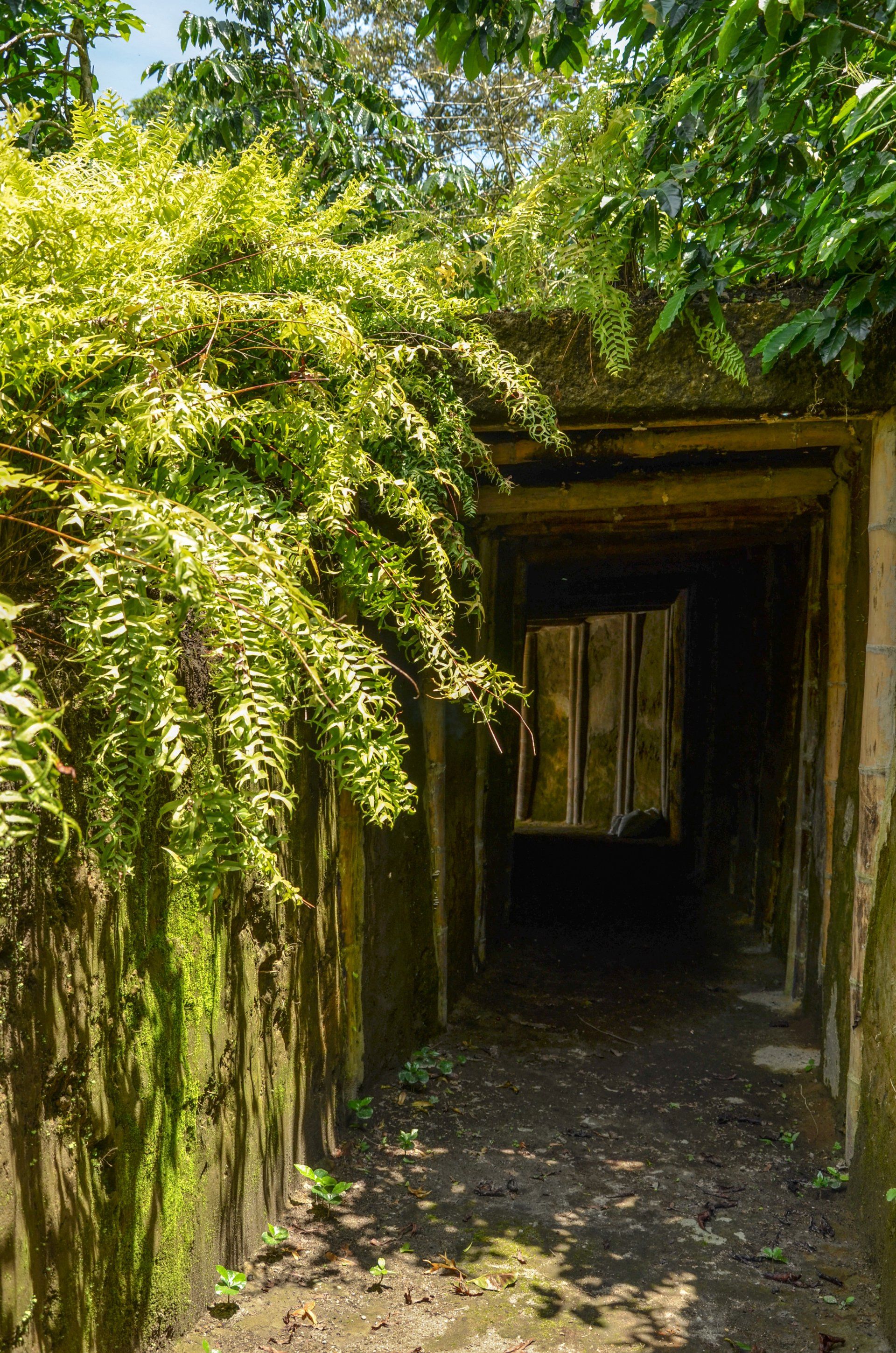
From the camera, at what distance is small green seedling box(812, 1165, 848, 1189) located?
310cm

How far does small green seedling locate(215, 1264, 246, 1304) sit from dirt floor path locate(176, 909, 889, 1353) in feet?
0.13

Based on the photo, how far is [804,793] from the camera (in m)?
4.96

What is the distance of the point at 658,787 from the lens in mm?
12609

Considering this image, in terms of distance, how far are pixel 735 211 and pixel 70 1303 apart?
11.0 ft

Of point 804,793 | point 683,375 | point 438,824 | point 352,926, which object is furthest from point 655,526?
point 352,926

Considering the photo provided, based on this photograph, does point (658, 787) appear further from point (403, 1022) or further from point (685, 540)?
point (403, 1022)

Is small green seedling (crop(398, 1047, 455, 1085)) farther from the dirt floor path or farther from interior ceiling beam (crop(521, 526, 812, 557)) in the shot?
interior ceiling beam (crop(521, 526, 812, 557))

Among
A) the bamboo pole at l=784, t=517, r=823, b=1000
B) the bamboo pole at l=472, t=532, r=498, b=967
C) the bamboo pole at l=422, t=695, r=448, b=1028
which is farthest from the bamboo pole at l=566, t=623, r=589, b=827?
the bamboo pole at l=422, t=695, r=448, b=1028

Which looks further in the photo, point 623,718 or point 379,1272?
point 623,718

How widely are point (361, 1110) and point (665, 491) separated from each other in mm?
2877

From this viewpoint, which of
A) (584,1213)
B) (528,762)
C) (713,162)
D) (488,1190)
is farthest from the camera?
(528,762)

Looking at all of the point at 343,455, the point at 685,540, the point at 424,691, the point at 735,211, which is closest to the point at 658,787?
the point at 685,540

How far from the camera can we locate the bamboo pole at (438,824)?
426 centimetres

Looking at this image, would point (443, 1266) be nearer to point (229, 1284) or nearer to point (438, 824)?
point (229, 1284)
